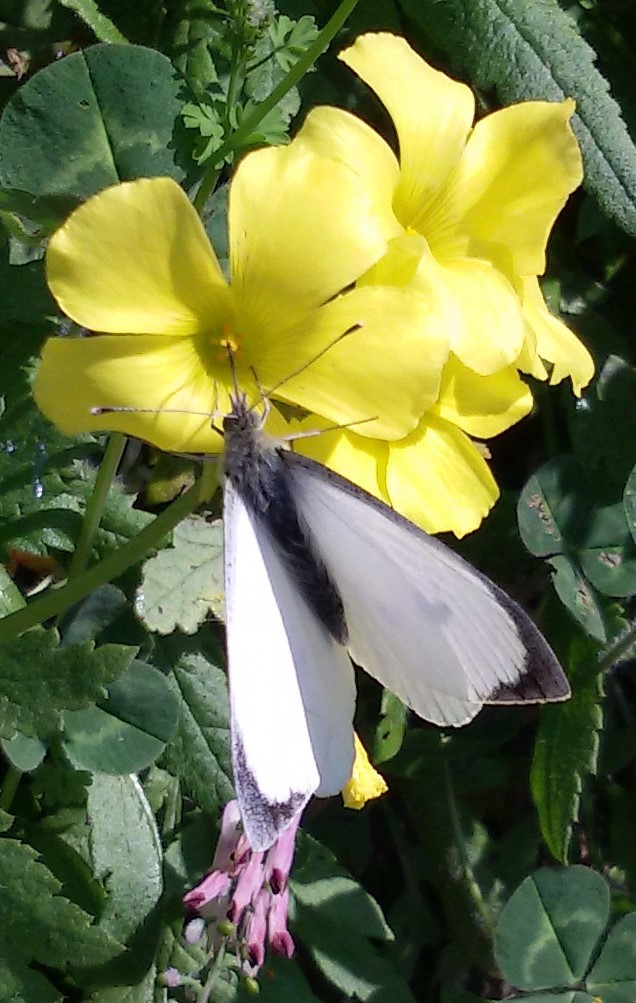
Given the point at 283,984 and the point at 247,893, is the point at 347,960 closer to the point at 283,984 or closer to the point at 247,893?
the point at 283,984

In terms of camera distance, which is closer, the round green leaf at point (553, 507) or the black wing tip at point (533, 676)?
the black wing tip at point (533, 676)

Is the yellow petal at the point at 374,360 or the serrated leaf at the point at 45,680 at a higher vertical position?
the yellow petal at the point at 374,360

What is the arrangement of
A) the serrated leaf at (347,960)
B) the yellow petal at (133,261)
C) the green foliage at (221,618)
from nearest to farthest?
the yellow petal at (133,261), the green foliage at (221,618), the serrated leaf at (347,960)

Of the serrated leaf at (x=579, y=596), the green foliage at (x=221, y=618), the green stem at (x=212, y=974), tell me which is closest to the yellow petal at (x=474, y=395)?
the green foliage at (x=221, y=618)


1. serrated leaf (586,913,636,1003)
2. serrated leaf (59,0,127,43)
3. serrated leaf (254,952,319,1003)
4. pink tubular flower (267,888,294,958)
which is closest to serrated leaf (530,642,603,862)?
serrated leaf (586,913,636,1003)

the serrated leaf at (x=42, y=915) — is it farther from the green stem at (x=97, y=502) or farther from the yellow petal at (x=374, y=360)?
the yellow petal at (x=374, y=360)

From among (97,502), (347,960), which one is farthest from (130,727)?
(347,960)
